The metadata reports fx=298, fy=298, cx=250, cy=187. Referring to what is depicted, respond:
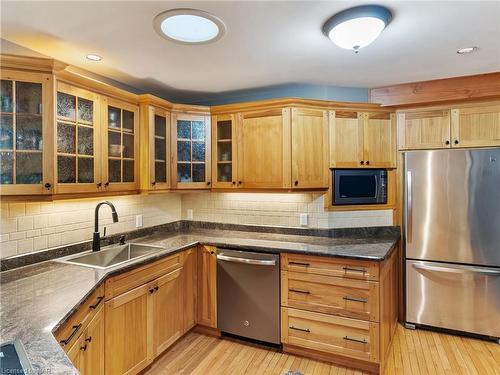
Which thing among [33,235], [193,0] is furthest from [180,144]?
[193,0]

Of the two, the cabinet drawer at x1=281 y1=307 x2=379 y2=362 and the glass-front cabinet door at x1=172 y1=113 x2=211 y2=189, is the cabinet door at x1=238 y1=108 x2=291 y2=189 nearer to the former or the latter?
the glass-front cabinet door at x1=172 y1=113 x2=211 y2=189

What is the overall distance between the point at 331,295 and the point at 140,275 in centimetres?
147

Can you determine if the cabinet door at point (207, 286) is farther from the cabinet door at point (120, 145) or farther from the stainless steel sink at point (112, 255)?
the cabinet door at point (120, 145)

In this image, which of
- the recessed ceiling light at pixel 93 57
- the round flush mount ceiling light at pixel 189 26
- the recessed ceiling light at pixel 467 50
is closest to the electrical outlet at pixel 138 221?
the recessed ceiling light at pixel 93 57

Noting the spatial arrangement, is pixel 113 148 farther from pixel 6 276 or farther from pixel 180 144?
pixel 6 276

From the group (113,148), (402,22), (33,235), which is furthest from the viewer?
(113,148)

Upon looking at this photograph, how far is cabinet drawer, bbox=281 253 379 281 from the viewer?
2.24m

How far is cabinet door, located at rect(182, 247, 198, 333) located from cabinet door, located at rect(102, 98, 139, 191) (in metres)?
Answer: 0.80

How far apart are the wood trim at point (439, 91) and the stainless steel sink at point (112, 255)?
2.56m

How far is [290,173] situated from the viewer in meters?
2.75

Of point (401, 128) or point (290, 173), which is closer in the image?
point (290, 173)

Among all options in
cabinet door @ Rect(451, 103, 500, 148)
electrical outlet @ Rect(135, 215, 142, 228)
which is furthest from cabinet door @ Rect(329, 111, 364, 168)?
electrical outlet @ Rect(135, 215, 142, 228)

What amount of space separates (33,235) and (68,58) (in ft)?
4.34

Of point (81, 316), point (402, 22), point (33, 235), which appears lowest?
point (81, 316)
